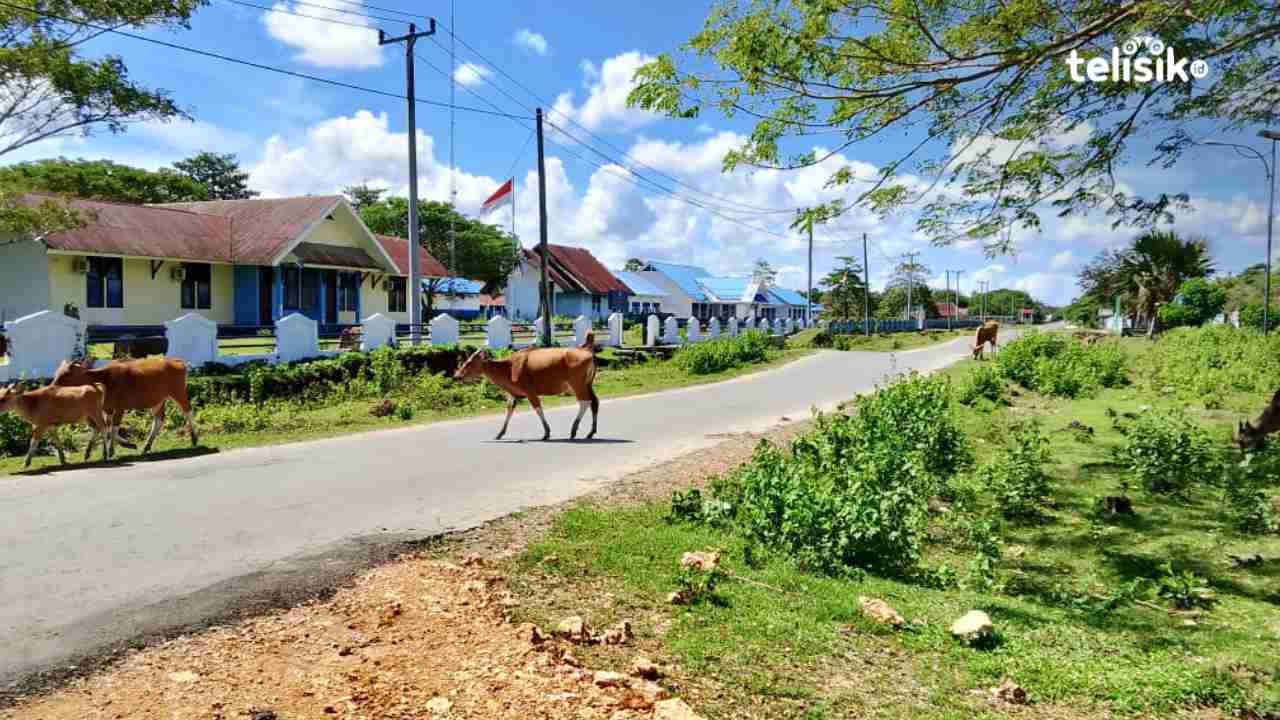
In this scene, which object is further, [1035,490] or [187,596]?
[1035,490]

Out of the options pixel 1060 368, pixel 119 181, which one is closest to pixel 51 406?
pixel 1060 368

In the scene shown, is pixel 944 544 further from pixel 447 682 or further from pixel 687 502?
pixel 447 682

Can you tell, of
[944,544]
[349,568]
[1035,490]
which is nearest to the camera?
[349,568]

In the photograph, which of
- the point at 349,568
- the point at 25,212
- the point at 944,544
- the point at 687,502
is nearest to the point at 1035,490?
the point at 944,544

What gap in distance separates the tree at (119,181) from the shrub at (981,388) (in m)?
33.7

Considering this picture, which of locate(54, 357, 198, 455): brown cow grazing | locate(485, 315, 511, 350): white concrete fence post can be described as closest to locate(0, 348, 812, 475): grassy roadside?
locate(54, 357, 198, 455): brown cow grazing

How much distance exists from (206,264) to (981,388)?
23839mm

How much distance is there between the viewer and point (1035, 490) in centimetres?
988

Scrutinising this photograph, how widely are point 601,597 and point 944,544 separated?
14.9 feet

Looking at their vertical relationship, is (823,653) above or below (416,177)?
below

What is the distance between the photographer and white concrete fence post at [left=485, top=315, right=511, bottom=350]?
971 inches

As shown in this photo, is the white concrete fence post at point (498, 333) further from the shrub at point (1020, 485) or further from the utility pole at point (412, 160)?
Result: the shrub at point (1020, 485)

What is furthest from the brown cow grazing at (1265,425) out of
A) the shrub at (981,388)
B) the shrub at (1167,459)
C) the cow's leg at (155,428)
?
the cow's leg at (155,428)

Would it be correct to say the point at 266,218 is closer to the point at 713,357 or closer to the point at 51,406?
the point at 713,357
